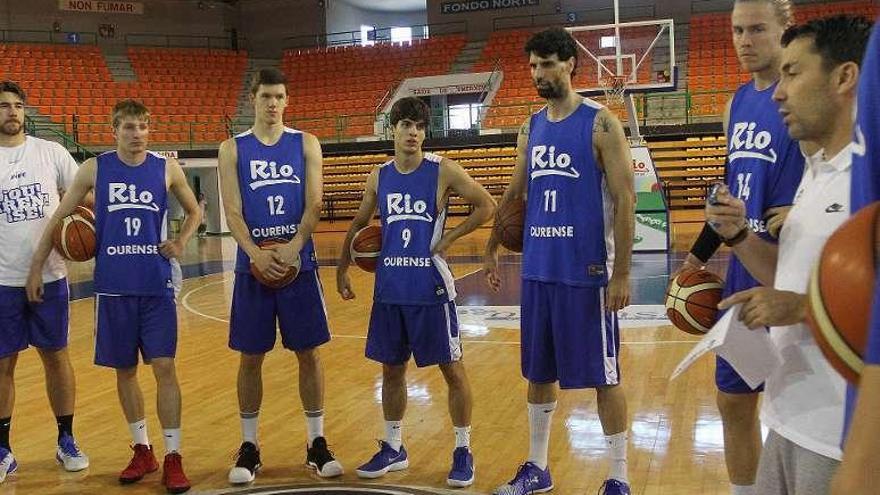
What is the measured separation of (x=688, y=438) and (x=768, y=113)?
2045mm

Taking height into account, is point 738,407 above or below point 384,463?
above

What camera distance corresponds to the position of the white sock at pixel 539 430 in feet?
11.6

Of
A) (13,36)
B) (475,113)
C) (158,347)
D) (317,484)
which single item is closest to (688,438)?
(317,484)

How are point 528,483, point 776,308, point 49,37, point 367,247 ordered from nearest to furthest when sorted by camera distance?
point 776,308, point 528,483, point 367,247, point 49,37

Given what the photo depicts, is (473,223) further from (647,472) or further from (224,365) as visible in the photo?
(224,365)

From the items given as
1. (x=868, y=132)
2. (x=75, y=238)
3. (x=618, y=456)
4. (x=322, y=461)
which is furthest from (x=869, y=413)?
(x=75, y=238)

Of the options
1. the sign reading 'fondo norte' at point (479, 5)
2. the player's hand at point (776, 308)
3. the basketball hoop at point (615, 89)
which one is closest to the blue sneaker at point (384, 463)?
the player's hand at point (776, 308)

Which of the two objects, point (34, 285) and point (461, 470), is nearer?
point (461, 470)

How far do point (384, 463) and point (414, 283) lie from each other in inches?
34.2

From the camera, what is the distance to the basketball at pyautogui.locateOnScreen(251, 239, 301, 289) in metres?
3.77

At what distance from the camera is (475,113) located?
21.1 metres

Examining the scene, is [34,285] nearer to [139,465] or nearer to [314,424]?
[139,465]

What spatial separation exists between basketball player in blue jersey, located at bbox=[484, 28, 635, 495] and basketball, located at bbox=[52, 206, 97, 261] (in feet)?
6.98

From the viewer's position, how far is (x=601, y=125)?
10.8 ft
